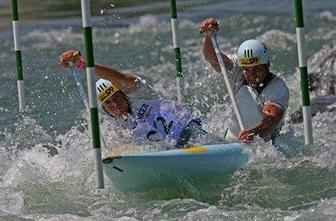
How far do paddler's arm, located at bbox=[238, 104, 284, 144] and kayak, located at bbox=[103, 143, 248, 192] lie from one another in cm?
15

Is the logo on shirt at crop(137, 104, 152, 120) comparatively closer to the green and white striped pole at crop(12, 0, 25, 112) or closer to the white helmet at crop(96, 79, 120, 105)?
the white helmet at crop(96, 79, 120, 105)

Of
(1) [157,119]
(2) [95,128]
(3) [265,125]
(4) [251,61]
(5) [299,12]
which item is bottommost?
(3) [265,125]

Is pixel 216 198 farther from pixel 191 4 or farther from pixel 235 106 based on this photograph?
pixel 191 4

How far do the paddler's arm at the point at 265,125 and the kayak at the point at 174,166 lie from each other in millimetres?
150

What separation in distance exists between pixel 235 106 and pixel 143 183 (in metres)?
1.40

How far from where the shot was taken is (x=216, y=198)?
9.18 meters

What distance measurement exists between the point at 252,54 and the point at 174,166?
1.44m

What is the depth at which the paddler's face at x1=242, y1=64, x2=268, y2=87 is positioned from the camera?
10009mm

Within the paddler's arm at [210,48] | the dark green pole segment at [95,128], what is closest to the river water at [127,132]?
the dark green pole segment at [95,128]

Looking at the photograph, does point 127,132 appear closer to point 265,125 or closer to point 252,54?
point 265,125

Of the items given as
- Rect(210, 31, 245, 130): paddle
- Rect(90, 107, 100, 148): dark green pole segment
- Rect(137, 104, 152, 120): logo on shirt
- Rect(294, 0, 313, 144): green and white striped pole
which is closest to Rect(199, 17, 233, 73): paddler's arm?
Rect(210, 31, 245, 130): paddle

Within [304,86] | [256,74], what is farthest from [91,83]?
[304,86]

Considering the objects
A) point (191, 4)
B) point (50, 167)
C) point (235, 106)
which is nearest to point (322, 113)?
point (235, 106)

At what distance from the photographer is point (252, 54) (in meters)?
9.90
